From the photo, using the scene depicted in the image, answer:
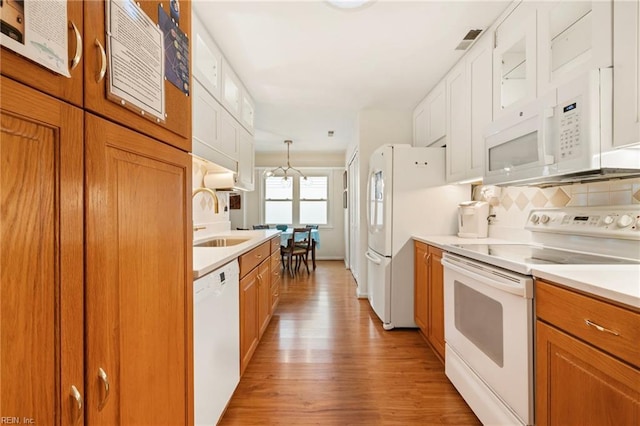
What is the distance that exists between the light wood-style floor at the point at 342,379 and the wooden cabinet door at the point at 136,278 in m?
0.86

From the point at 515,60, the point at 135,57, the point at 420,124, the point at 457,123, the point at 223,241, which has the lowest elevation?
the point at 223,241

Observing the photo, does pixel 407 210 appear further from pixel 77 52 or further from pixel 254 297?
pixel 77 52

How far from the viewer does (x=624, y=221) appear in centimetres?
135

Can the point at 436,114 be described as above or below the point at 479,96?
above

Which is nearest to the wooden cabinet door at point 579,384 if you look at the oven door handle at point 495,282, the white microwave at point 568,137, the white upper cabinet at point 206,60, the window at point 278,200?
the oven door handle at point 495,282

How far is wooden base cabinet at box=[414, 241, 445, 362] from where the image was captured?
2.18 metres

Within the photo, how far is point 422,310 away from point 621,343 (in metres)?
1.77

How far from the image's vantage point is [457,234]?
2697 millimetres

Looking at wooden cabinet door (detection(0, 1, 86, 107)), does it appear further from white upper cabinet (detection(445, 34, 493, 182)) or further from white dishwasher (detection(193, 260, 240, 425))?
white upper cabinet (detection(445, 34, 493, 182))

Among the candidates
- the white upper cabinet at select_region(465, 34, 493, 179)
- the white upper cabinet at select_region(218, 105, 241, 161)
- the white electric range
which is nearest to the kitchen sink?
the white upper cabinet at select_region(218, 105, 241, 161)

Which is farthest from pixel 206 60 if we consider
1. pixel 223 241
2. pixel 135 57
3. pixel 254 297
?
pixel 254 297

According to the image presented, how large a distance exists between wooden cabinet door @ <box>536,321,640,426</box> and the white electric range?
0.23 ft

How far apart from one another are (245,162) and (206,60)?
1.22 m

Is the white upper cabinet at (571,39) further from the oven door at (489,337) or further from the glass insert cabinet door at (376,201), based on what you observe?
the glass insert cabinet door at (376,201)
